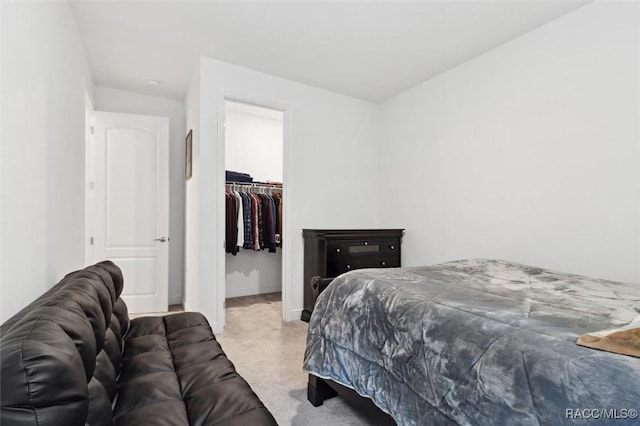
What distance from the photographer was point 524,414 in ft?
2.85

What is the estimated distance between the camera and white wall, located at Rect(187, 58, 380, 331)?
3.02 metres

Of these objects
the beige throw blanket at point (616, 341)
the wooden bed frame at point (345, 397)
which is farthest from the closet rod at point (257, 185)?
the beige throw blanket at point (616, 341)

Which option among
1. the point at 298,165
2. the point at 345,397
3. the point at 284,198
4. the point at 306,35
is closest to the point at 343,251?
the point at 284,198

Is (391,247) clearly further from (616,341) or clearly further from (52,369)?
(52,369)

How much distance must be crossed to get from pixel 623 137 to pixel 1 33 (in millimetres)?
3225

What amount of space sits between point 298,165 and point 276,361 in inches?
79.4

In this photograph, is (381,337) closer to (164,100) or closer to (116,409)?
(116,409)

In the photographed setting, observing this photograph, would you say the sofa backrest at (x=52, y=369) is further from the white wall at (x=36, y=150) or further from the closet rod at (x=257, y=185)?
the closet rod at (x=257, y=185)

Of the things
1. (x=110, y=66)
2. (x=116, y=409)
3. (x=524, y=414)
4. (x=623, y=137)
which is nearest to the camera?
(x=524, y=414)

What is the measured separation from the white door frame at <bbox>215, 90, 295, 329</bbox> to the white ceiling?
1.07ft

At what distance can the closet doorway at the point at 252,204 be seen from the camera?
4.13 metres

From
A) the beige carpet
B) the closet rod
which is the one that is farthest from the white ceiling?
the beige carpet

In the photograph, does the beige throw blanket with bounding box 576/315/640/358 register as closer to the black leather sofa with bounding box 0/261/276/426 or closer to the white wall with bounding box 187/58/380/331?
the black leather sofa with bounding box 0/261/276/426

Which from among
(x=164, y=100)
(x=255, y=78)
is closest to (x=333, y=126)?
(x=255, y=78)
